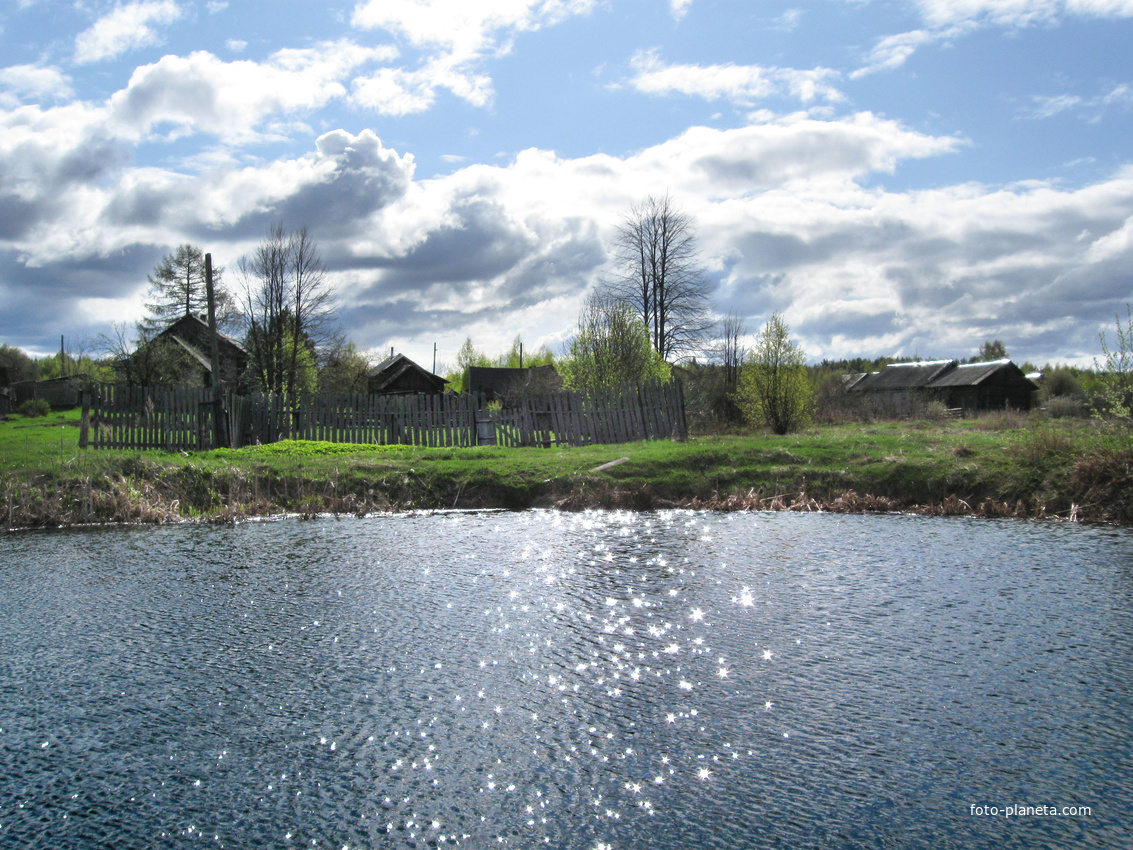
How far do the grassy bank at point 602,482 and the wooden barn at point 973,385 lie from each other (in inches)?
1770

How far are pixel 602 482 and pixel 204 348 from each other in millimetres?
36573

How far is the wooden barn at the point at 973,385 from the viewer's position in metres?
57.2

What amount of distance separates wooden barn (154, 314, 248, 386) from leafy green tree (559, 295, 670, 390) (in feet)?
63.3

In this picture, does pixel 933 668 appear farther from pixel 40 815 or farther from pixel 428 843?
pixel 40 815

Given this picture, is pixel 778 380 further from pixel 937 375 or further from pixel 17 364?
pixel 17 364

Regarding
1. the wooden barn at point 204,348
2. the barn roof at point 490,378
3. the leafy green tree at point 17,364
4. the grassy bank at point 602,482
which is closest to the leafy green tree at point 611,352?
the grassy bank at point 602,482

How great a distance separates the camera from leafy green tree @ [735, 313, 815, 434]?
80.7 ft

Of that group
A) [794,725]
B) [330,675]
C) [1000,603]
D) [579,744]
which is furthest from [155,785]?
[1000,603]

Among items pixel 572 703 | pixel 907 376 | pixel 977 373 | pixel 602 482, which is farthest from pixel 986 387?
pixel 572 703

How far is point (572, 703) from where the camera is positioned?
4.39m

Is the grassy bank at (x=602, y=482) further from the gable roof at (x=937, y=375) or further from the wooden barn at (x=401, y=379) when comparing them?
the gable roof at (x=937, y=375)

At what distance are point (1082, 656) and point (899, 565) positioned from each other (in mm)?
2760

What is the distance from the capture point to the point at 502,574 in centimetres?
759

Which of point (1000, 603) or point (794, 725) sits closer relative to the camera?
point (794, 725)
